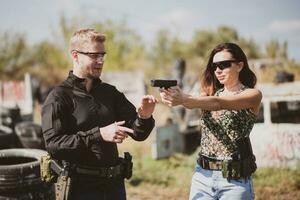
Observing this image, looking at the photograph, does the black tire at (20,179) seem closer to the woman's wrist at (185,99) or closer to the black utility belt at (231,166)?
the black utility belt at (231,166)

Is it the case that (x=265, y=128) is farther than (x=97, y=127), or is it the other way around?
(x=265, y=128)

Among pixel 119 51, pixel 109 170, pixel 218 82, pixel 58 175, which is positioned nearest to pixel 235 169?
pixel 218 82

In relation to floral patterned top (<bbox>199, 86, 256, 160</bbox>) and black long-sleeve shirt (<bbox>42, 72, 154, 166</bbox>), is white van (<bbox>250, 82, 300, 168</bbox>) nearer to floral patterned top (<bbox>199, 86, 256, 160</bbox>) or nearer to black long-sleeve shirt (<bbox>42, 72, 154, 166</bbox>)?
floral patterned top (<bbox>199, 86, 256, 160</bbox>)

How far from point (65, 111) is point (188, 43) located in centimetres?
4678

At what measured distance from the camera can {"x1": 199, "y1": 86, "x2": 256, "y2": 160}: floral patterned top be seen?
9.46 ft

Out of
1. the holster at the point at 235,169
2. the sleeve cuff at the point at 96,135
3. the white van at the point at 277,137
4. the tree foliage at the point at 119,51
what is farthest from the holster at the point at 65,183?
the tree foliage at the point at 119,51

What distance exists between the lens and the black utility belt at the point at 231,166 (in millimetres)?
2799

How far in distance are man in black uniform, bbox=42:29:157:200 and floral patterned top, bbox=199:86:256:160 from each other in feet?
1.79

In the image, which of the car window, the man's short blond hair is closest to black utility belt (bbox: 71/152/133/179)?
the man's short blond hair

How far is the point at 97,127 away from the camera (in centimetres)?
260

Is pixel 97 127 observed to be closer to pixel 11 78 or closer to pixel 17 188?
pixel 17 188

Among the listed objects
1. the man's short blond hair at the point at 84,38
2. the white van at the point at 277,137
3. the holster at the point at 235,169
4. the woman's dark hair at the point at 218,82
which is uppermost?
the man's short blond hair at the point at 84,38

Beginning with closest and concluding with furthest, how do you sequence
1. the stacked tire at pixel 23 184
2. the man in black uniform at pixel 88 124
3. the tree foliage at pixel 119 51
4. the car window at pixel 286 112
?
1. the man in black uniform at pixel 88 124
2. the stacked tire at pixel 23 184
3. the car window at pixel 286 112
4. the tree foliage at pixel 119 51

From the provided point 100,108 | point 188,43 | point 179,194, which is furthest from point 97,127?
point 188,43
